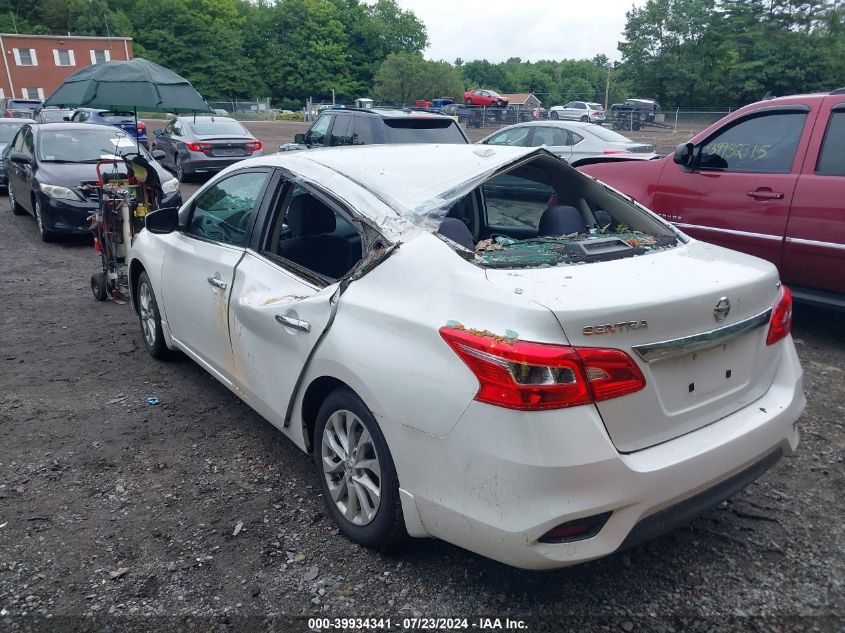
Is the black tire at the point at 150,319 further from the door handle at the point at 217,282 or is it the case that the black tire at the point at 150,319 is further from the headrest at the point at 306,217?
the headrest at the point at 306,217

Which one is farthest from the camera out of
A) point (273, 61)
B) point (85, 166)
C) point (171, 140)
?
point (273, 61)

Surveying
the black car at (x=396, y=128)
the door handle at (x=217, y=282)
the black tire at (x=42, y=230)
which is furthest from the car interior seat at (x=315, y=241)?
the black tire at (x=42, y=230)

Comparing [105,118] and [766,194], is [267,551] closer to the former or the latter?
[766,194]

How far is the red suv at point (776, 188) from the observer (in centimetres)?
513

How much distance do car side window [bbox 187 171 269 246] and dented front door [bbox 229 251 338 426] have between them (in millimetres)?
293

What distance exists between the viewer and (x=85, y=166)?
984 cm

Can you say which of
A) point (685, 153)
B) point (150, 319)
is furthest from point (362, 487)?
point (685, 153)

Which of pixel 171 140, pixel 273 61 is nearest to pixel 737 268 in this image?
pixel 171 140

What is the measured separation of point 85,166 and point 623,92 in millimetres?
67237

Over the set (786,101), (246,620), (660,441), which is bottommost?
(246,620)

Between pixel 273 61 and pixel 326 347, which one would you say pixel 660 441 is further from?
pixel 273 61

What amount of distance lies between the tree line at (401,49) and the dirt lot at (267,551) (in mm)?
38268

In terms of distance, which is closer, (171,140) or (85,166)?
(85,166)

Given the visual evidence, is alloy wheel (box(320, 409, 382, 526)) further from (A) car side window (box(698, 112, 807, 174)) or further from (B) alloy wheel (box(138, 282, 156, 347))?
(A) car side window (box(698, 112, 807, 174))
